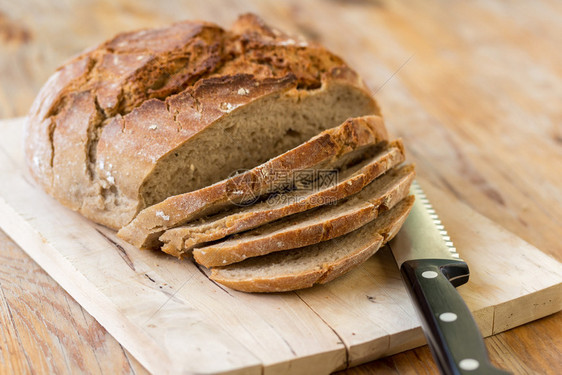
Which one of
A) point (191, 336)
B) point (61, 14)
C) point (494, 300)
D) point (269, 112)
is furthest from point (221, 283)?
Result: point (61, 14)

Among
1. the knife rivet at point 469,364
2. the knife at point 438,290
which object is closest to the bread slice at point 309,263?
the knife at point 438,290

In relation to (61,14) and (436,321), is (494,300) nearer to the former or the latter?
(436,321)

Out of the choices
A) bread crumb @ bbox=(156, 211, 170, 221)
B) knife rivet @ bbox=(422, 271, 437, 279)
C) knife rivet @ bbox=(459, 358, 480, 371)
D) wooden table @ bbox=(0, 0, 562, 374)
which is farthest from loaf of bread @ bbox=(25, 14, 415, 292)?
knife rivet @ bbox=(459, 358, 480, 371)

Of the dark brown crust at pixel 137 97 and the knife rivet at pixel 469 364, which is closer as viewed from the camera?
the knife rivet at pixel 469 364

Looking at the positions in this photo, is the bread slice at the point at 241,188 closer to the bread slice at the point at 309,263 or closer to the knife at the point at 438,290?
the bread slice at the point at 309,263

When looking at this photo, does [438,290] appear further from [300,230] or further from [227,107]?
[227,107]

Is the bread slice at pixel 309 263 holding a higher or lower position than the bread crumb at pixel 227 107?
lower
